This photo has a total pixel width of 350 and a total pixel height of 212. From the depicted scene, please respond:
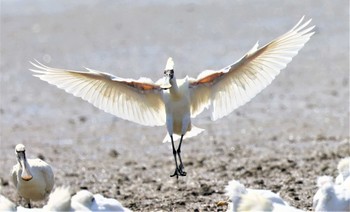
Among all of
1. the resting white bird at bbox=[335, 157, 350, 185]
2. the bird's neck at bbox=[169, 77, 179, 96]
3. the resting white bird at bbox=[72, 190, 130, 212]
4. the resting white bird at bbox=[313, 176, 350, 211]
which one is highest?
the bird's neck at bbox=[169, 77, 179, 96]

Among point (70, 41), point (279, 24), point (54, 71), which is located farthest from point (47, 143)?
point (279, 24)

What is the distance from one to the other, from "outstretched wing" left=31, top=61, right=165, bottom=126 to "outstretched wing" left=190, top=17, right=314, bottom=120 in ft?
1.41

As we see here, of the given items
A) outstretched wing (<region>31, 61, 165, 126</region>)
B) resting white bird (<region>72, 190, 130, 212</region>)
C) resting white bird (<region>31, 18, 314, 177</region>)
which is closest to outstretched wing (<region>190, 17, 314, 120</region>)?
resting white bird (<region>31, 18, 314, 177</region>)

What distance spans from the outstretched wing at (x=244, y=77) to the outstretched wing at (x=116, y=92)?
0.43 metres

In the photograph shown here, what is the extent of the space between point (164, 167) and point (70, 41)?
10.4m

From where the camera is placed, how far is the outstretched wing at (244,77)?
1052cm

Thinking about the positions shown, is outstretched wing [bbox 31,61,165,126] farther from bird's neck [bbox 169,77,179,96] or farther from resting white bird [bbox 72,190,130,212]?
resting white bird [bbox 72,190,130,212]

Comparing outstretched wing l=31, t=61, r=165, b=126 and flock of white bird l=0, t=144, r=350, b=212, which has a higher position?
outstretched wing l=31, t=61, r=165, b=126

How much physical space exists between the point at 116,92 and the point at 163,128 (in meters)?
3.20

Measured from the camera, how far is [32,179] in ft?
32.6

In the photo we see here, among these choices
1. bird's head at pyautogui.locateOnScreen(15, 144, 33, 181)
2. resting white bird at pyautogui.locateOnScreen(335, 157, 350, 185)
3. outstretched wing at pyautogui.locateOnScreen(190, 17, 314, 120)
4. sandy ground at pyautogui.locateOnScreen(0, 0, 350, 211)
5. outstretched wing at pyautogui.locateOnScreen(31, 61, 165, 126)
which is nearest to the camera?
resting white bird at pyautogui.locateOnScreen(335, 157, 350, 185)

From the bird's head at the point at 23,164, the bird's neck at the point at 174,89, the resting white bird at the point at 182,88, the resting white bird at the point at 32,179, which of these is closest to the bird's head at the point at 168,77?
the resting white bird at the point at 182,88

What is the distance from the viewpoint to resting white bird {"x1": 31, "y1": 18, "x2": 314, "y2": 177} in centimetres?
1059

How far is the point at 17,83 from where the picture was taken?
18047 millimetres
